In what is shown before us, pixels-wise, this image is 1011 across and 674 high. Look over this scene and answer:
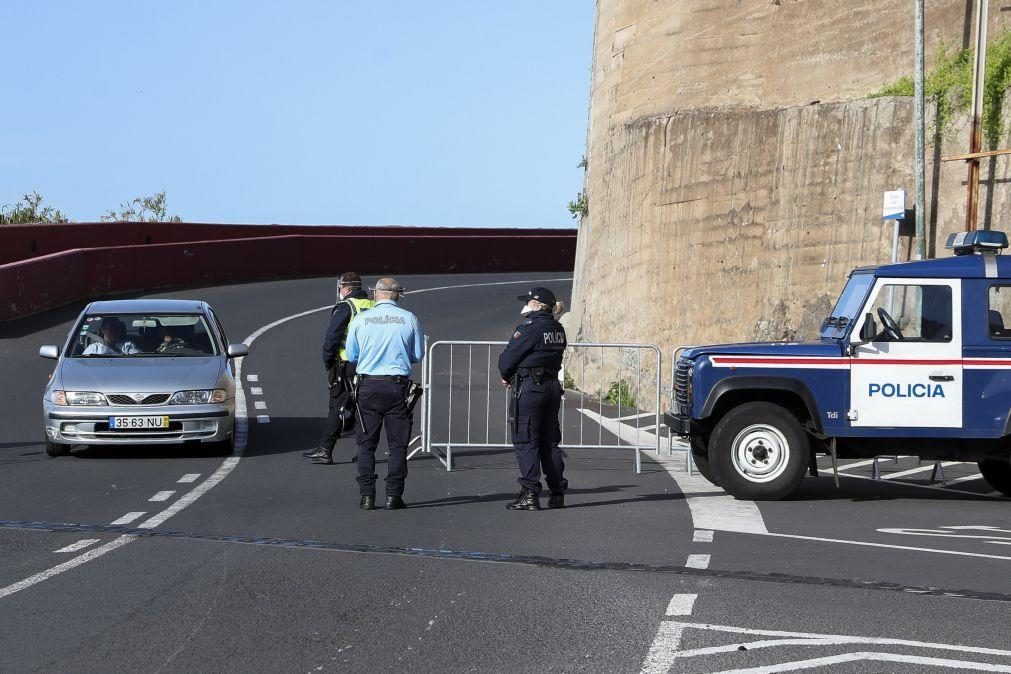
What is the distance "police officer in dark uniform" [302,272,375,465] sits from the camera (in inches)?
537

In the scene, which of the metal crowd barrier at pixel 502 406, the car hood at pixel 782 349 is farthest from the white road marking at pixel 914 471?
the car hood at pixel 782 349

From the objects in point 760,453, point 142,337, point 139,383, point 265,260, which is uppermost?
point 265,260

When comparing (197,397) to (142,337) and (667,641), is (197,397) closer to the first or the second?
(142,337)

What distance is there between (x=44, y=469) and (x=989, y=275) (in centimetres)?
874

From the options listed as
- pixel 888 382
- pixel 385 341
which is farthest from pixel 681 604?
pixel 888 382

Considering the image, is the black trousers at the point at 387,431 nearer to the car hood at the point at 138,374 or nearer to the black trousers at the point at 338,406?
the black trousers at the point at 338,406

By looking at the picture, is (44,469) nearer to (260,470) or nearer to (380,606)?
(260,470)

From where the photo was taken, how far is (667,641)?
6.49 meters

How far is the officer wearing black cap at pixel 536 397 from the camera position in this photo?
10.9 meters

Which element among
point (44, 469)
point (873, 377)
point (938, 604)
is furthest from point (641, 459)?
point (938, 604)

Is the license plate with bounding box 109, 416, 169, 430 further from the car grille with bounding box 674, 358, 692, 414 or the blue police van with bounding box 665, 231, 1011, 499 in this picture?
the blue police van with bounding box 665, 231, 1011, 499

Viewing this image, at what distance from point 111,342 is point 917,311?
8.29m

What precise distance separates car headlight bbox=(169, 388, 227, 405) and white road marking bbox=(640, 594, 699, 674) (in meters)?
7.33

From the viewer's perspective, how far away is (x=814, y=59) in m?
19.3
